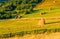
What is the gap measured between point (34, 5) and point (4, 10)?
27.9 feet

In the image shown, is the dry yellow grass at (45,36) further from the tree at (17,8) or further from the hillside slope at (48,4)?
the hillside slope at (48,4)

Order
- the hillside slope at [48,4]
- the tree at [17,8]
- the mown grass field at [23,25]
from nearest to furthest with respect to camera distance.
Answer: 1. the mown grass field at [23,25]
2. the tree at [17,8]
3. the hillside slope at [48,4]

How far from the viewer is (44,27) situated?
2978cm

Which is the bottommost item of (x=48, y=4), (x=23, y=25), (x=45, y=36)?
(x=45, y=36)

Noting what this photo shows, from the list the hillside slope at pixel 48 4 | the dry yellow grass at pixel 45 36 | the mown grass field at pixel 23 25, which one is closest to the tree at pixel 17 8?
the hillside slope at pixel 48 4

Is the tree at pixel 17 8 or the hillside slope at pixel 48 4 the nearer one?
the tree at pixel 17 8

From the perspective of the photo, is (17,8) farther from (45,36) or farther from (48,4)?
(45,36)

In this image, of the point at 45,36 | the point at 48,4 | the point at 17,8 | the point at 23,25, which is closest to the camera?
the point at 45,36

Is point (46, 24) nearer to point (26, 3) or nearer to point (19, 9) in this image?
point (19, 9)

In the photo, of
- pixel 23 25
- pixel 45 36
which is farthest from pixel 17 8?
pixel 45 36

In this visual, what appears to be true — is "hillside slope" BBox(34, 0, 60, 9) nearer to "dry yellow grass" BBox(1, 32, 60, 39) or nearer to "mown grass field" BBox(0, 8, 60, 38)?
"mown grass field" BBox(0, 8, 60, 38)

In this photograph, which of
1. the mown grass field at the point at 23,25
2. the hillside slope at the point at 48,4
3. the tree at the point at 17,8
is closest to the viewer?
the mown grass field at the point at 23,25

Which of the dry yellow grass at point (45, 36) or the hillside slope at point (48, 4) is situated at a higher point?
the hillside slope at point (48, 4)

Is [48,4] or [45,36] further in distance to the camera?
[48,4]
